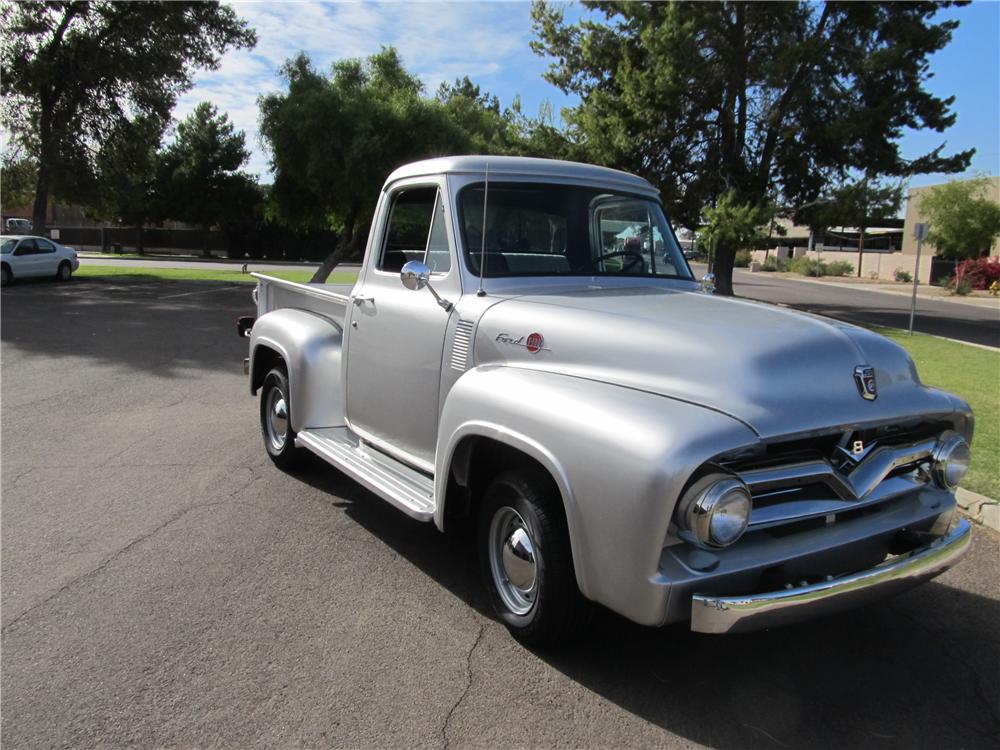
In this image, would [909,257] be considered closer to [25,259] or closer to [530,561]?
[25,259]

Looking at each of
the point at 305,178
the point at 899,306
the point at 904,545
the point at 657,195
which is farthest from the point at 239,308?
the point at 899,306

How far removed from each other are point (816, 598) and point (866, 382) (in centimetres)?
91

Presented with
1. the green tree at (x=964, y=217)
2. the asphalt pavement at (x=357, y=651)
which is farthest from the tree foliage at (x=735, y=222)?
the green tree at (x=964, y=217)

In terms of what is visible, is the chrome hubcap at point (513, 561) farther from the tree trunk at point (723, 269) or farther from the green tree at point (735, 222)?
the tree trunk at point (723, 269)

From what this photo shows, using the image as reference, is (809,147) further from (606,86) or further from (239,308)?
(239,308)

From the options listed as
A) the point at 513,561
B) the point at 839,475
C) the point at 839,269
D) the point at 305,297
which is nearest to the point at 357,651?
the point at 513,561

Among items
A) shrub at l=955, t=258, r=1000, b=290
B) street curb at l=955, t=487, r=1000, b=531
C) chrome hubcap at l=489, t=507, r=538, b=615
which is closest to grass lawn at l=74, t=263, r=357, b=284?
street curb at l=955, t=487, r=1000, b=531

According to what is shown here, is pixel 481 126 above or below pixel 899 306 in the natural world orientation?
above

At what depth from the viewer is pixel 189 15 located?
24.6m

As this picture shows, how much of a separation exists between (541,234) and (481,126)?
25514 millimetres

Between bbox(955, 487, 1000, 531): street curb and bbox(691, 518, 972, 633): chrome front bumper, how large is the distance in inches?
91.0

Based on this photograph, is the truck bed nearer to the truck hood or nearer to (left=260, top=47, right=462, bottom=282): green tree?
the truck hood

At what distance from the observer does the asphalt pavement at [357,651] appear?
285 cm

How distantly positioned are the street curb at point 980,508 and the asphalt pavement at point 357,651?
0.14 meters
